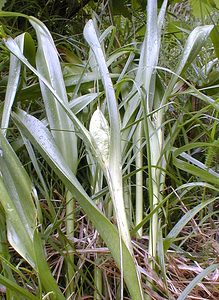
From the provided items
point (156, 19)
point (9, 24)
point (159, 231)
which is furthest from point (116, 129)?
point (9, 24)

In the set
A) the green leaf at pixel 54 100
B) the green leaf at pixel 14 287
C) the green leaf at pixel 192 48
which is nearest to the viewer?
the green leaf at pixel 14 287

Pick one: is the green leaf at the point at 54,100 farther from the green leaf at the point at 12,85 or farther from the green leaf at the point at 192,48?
the green leaf at the point at 192,48

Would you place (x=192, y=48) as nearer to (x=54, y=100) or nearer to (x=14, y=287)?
(x=54, y=100)

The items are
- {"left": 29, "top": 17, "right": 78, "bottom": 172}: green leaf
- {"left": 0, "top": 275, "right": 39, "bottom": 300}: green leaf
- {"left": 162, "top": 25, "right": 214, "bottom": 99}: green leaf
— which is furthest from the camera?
{"left": 162, "top": 25, "right": 214, "bottom": 99}: green leaf

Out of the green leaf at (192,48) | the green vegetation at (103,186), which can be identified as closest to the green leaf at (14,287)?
the green vegetation at (103,186)

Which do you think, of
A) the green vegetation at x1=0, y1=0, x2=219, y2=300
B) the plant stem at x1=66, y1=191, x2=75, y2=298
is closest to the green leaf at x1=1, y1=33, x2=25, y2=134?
the green vegetation at x1=0, y1=0, x2=219, y2=300

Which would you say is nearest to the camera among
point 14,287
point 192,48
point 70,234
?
point 14,287

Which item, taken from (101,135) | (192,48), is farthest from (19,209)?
(192,48)

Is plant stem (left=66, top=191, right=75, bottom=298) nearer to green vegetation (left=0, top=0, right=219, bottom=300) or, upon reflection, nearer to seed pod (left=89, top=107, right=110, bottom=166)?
green vegetation (left=0, top=0, right=219, bottom=300)
